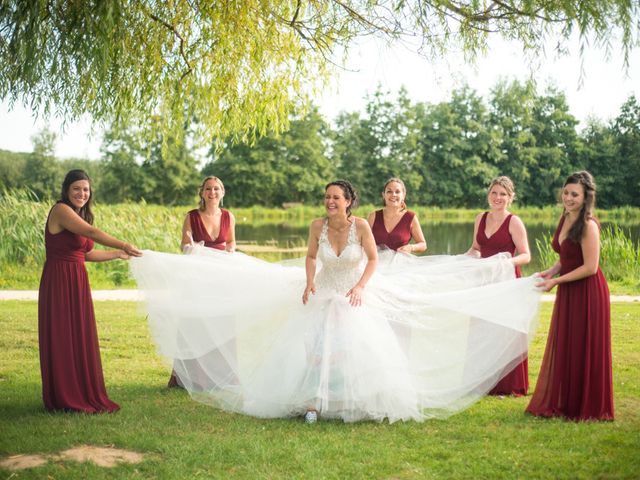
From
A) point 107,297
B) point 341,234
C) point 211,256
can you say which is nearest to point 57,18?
point 211,256

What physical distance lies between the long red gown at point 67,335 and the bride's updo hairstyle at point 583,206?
3.87 meters

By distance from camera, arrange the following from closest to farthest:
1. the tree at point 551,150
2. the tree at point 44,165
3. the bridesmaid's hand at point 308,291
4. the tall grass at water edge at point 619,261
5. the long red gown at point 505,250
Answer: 1. the bridesmaid's hand at point 308,291
2. the long red gown at point 505,250
3. the tall grass at water edge at point 619,261
4. the tree at point 551,150
5. the tree at point 44,165

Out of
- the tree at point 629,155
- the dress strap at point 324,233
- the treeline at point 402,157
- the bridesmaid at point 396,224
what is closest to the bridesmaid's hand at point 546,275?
the bridesmaid at point 396,224

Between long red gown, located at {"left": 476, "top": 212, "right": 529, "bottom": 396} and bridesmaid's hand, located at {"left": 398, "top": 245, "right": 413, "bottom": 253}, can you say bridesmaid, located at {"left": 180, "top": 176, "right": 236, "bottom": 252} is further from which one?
long red gown, located at {"left": 476, "top": 212, "right": 529, "bottom": 396}

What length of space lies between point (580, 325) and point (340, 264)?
1920 mm

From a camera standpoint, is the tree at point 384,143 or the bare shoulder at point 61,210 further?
the tree at point 384,143

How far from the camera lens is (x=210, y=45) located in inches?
311

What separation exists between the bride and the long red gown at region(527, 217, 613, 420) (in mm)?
424

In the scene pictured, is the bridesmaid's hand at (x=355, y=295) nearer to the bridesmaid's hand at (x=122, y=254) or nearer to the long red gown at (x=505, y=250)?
the long red gown at (x=505, y=250)

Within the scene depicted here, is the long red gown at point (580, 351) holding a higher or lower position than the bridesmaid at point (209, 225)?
lower

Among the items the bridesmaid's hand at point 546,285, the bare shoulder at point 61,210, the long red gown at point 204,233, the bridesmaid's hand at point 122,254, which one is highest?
the bare shoulder at point 61,210

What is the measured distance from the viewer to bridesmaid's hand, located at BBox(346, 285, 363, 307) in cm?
600

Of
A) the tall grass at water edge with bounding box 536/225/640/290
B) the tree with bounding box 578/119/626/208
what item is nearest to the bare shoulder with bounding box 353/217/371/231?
the tall grass at water edge with bounding box 536/225/640/290

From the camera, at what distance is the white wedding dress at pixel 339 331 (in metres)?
5.87
